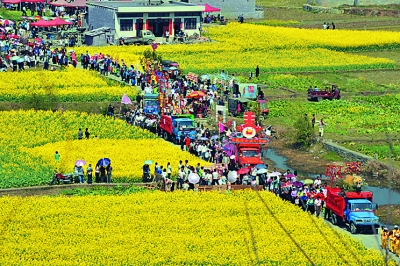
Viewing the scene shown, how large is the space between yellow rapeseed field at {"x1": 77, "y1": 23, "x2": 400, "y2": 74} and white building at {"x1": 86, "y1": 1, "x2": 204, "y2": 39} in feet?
14.6

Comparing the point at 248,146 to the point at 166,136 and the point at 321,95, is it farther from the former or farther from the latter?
the point at 321,95

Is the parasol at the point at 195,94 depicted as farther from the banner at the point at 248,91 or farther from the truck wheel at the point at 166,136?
the truck wheel at the point at 166,136

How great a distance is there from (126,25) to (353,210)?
69.7 metres

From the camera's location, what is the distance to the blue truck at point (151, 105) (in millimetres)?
73500

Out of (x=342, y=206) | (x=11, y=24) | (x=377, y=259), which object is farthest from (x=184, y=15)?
(x=377, y=259)

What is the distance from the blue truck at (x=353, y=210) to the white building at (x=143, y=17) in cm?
6658

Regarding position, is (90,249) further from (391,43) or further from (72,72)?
(391,43)

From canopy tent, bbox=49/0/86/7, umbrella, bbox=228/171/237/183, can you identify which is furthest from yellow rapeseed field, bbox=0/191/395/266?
canopy tent, bbox=49/0/86/7

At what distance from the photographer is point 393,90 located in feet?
295

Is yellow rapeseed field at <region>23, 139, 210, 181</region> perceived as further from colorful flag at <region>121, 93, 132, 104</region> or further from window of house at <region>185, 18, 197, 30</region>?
window of house at <region>185, 18, 197, 30</region>

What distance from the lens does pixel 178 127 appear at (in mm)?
66625

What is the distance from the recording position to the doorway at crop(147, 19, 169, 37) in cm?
11475

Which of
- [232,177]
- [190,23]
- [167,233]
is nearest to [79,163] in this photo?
[232,177]

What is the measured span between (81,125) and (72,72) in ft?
59.0
